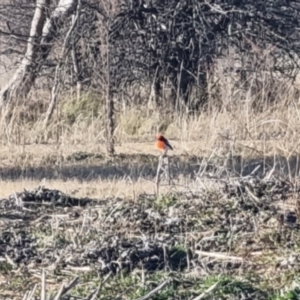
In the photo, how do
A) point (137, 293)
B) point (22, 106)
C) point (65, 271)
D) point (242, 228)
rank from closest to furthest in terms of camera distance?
point (137, 293)
point (65, 271)
point (242, 228)
point (22, 106)

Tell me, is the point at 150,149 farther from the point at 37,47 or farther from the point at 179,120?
the point at 37,47

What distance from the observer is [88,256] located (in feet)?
21.6

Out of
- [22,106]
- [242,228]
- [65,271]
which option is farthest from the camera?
[22,106]

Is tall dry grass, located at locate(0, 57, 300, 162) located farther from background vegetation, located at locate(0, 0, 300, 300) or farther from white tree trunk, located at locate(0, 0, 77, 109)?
white tree trunk, located at locate(0, 0, 77, 109)

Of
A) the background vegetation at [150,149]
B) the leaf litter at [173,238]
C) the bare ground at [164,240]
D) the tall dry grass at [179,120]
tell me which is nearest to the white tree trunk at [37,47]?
the background vegetation at [150,149]

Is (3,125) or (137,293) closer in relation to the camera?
(137,293)

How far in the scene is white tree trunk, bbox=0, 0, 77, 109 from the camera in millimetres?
16141

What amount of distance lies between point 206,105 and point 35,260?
956 centimetres

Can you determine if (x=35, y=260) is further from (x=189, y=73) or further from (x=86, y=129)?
(x=189, y=73)

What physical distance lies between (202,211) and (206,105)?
8448mm

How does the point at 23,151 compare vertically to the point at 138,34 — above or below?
below

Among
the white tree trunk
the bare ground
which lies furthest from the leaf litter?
the white tree trunk

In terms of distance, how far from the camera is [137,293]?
5.89 meters

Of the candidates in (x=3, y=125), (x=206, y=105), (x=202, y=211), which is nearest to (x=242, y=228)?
(x=202, y=211)
